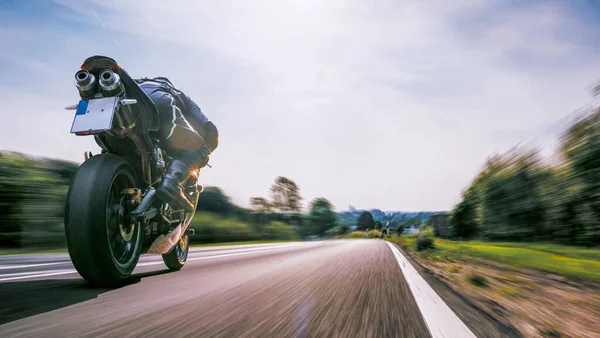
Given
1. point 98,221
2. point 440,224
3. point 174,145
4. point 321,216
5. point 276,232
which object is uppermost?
point 321,216

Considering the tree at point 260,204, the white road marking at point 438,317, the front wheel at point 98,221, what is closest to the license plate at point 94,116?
the front wheel at point 98,221

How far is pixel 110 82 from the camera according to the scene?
2.89 meters

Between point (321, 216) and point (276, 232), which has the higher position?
point (321, 216)

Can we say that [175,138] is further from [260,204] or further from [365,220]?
[365,220]

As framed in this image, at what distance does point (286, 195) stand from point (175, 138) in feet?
244

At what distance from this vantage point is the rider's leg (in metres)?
3.57

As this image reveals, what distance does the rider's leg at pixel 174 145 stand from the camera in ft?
11.7

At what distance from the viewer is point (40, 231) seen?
10.9 m

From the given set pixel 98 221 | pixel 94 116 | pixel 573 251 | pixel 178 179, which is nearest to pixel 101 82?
pixel 94 116

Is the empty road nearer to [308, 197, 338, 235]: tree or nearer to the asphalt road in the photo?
the asphalt road

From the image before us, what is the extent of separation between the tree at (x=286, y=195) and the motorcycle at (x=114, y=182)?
72.6 metres

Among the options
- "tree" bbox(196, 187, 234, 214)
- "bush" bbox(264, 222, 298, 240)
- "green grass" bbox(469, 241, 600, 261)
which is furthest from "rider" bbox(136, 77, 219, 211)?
"bush" bbox(264, 222, 298, 240)

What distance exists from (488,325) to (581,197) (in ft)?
67.2

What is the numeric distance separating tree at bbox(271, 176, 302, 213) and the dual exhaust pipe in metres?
73.3
